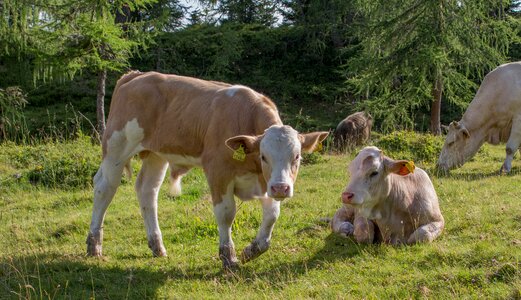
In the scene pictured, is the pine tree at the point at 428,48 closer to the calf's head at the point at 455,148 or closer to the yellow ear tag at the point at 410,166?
the calf's head at the point at 455,148

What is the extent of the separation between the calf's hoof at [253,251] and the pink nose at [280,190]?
3.28 ft

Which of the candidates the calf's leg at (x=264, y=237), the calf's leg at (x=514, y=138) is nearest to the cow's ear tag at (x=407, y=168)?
the calf's leg at (x=264, y=237)

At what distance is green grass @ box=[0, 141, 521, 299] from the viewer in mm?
5555

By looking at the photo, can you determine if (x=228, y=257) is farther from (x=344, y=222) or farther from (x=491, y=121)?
(x=491, y=121)

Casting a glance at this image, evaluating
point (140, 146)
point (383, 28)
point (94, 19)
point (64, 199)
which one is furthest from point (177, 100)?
point (383, 28)

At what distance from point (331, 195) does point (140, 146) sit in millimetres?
3614

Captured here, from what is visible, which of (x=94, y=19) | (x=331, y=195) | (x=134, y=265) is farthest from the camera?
(x=94, y=19)

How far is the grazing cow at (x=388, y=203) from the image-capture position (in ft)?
21.9

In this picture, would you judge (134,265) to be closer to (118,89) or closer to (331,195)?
(118,89)

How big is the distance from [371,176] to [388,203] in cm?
46

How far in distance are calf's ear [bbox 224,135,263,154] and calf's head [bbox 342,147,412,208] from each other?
108 cm

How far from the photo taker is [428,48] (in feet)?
57.5

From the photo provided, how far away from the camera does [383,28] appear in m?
18.9

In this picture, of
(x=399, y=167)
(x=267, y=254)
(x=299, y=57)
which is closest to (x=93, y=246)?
(x=267, y=254)
